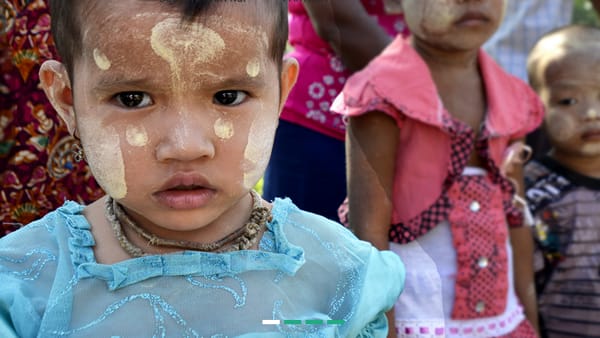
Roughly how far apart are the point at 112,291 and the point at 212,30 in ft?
1.58

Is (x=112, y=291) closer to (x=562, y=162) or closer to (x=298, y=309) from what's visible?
(x=298, y=309)

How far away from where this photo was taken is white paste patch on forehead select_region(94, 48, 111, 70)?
1214 millimetres

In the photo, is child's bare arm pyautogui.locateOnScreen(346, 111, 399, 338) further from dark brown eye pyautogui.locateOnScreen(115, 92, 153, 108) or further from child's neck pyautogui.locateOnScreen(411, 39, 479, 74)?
dark brown eye pyautogui.locateOnScreen(115, 92, 153, 108)

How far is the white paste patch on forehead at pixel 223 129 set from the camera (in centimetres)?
126

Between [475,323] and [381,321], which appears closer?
[381,321]

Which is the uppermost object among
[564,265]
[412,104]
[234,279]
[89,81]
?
[89,81]

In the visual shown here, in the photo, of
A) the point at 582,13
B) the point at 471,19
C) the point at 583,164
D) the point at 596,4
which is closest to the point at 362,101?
the point at 471,19

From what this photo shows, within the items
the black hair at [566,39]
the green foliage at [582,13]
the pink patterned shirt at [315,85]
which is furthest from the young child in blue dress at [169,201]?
the green foliage at [582,13]

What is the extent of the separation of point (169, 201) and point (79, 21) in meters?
0.34

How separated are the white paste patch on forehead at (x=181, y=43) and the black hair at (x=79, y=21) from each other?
0.02m

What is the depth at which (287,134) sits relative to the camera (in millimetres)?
2281

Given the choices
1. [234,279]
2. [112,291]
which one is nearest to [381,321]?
[234,279]

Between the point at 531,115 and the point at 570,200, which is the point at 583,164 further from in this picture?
the point at 531,115

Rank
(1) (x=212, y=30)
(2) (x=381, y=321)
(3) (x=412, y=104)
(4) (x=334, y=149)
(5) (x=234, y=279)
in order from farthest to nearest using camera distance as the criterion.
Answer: (4) (x=334, y=149) < (3) (x=412, y=104) < (2) (x=381, y=321) < (5) (x=234, y=279) < (1) (x=212, y=30)
